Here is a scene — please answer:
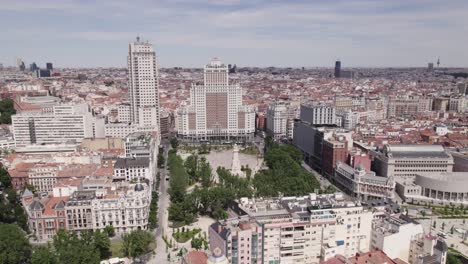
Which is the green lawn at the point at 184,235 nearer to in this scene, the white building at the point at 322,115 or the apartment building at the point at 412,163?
the apartment building at the point at 412,163

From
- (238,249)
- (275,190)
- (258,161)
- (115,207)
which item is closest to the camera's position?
(238,249)

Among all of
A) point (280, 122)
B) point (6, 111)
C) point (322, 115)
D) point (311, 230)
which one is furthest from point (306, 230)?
point (6, 111)

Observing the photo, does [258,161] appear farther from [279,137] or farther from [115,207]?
[115,207]

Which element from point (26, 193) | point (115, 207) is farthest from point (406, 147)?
point (26, 193)

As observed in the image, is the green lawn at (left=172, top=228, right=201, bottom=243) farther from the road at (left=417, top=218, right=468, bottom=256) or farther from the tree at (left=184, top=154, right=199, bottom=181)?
the road at (left=417, top=218, right=468, bottom=256)

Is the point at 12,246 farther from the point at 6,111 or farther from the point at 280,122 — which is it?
the point at 6,111

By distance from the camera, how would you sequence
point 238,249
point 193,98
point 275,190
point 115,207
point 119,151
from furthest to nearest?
point 193,98 → point 119,151 → point 275,190 → point 115,207 → point 238,249

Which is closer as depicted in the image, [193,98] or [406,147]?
[406,147]

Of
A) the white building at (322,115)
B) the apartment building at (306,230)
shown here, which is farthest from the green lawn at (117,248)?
the white building at (322,115)
